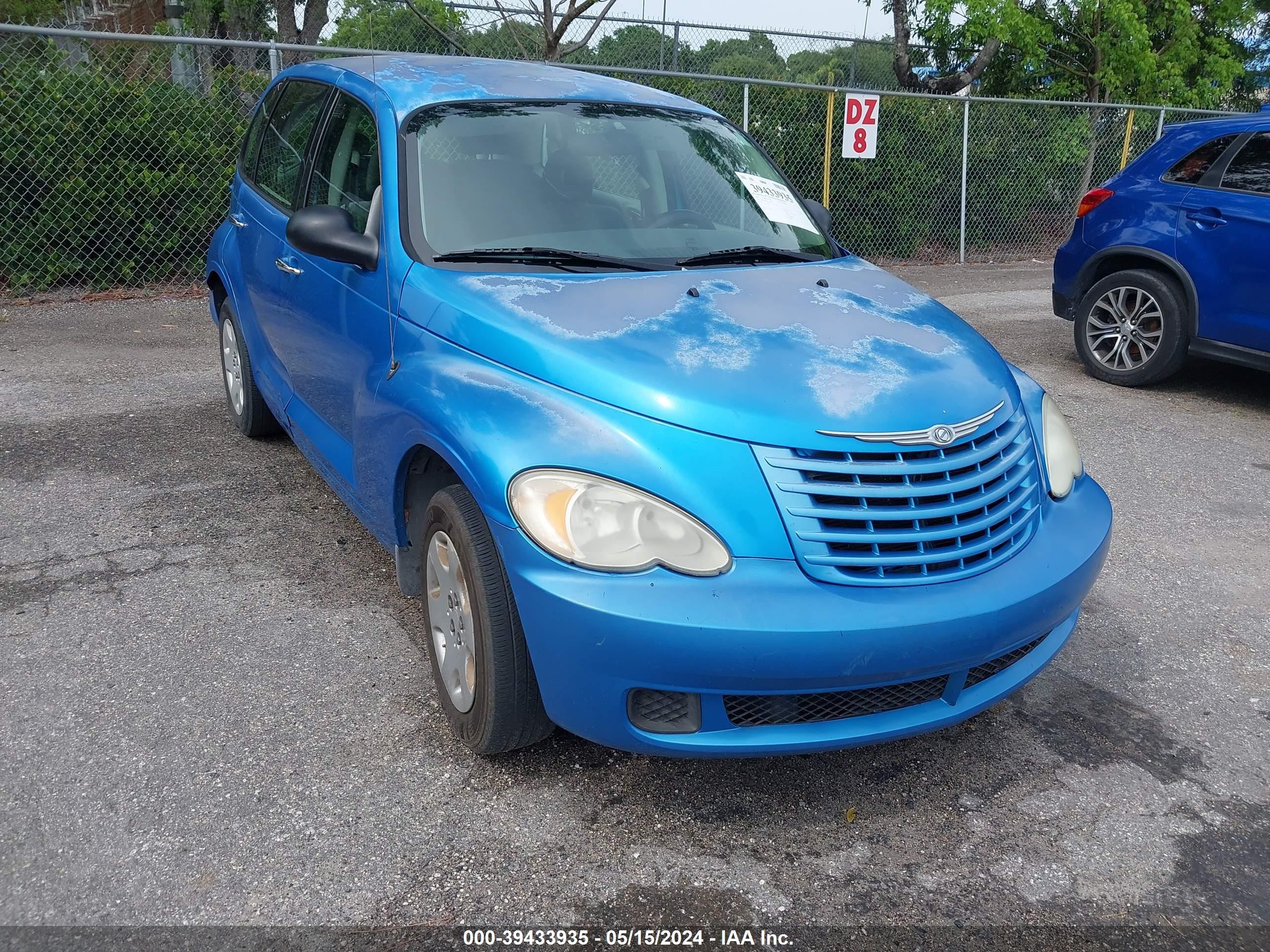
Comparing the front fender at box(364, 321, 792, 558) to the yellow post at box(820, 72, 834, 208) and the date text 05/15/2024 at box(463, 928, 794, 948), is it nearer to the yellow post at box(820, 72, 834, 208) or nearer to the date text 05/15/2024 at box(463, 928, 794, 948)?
the date text 05/15/2024 at box(463, 928, 794, 948)

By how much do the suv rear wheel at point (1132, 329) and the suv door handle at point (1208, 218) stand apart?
39cm

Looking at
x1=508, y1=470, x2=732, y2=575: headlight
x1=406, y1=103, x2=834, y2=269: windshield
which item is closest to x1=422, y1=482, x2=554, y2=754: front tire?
x1=508, y1=470, x2=732, y2=575: headlight

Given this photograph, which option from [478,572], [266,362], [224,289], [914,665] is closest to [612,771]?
[478,572]

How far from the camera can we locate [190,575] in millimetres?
3977

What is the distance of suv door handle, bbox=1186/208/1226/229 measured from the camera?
6531mm

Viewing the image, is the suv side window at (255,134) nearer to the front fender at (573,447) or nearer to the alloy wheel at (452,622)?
the front fender at (573,447)

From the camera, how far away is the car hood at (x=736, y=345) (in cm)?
256

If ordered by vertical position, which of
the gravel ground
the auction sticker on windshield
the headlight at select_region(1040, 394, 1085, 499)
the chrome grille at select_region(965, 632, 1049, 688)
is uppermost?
the auction sticker on windshield

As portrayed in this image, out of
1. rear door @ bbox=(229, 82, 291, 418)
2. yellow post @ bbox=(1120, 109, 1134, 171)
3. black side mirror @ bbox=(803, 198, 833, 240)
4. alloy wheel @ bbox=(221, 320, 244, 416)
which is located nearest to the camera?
black side mirror @ bbox=(803, 198, 833, 240)

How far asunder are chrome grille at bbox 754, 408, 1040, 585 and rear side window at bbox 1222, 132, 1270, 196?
5.02 meters

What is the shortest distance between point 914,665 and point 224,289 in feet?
13.7

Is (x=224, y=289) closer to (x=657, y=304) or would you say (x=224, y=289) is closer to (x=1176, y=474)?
(x=657, y=304)

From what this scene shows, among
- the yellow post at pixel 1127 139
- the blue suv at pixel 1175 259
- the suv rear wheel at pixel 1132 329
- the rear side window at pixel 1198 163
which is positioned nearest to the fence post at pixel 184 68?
the blue suv at pixel 1175 259

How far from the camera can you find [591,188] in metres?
3.61
